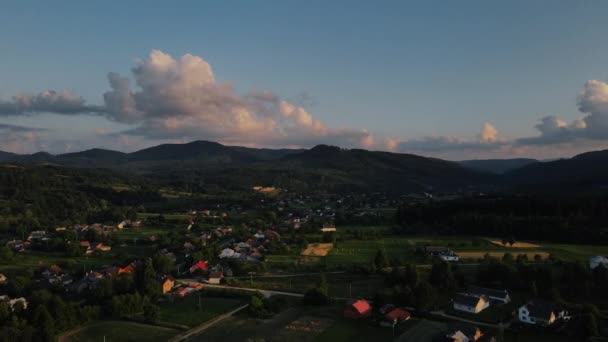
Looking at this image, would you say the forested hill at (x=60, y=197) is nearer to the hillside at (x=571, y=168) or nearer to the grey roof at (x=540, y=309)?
the grey roof at (x=540, y=309)

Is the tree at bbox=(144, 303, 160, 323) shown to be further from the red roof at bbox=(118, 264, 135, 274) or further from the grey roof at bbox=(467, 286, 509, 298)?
the grey roof at bbox=(467, 286, 509, 298)

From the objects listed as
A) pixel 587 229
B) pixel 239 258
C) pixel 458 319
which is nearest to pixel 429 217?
pixel 587 229

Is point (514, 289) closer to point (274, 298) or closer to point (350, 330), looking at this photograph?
point (350, 330)

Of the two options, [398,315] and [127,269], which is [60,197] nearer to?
[127,269]

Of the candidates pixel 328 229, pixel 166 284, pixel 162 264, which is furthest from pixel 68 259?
pixel 328 229

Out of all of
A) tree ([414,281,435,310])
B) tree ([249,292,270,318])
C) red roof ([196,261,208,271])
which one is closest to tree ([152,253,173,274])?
red roof ([196,261,208,271])

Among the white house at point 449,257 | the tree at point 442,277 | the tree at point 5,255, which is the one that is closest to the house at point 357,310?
the tree at point 442,277
